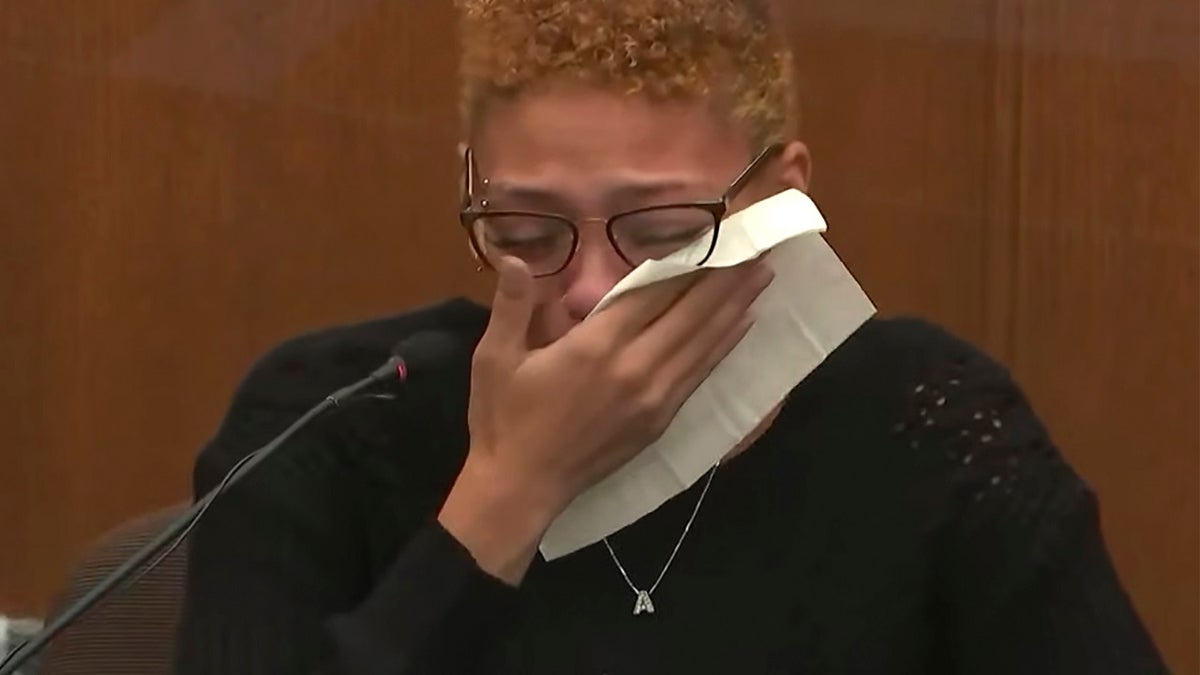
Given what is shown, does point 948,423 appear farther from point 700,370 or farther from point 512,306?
point 512,306

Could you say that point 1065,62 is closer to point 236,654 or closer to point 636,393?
point 636,393

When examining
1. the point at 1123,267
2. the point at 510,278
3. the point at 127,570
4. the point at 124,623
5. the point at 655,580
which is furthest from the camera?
the point at 1123,267

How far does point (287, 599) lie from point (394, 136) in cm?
85

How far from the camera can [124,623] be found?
110 cm

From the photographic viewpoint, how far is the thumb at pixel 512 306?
2.66 feet

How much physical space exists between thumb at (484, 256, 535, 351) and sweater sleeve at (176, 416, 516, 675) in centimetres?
12

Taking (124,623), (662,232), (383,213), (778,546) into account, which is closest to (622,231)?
(662,232)

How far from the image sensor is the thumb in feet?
2.66

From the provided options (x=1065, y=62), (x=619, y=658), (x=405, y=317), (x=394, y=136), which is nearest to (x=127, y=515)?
(x=394, y=136)

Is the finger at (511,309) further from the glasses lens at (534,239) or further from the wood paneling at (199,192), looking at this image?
the wood paneling at (199,192)

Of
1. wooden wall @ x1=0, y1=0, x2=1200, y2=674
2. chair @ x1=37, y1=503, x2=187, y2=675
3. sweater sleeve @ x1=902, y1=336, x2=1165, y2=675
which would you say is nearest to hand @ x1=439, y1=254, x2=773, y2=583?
sweater sleeve @ x1=902, y1=336, x2=1165, y2=675

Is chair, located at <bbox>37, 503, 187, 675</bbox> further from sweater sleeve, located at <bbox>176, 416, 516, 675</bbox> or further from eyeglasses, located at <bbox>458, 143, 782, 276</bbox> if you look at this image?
eyeglasses, located at <bbox>458, 143, 782, 276</bbox>

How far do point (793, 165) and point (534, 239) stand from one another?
0.57 ft

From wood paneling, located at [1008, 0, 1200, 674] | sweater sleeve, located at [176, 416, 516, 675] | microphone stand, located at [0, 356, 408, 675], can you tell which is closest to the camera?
microphone stand, located at [0, 356, 408, 675]
